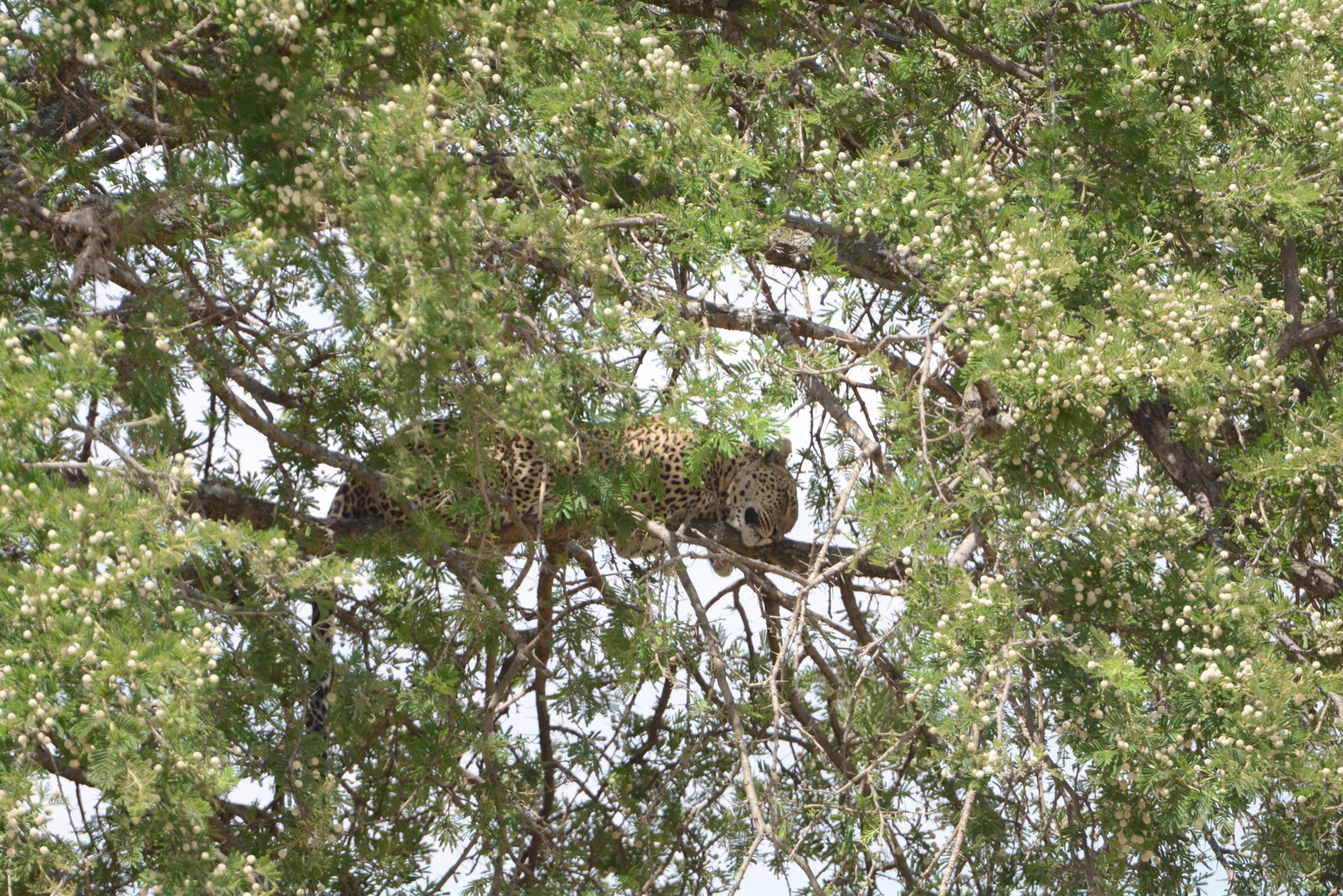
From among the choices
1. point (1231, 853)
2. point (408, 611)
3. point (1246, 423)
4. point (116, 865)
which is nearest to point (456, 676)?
point (408, 611)

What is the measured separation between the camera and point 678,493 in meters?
5.96

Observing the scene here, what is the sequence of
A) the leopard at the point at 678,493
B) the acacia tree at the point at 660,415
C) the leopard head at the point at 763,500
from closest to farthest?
the acacia tree at the point at 660,415
the leopard at the point at 678,493
the leopard head at the point at 763,500

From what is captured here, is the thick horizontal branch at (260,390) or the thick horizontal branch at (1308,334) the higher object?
the thick horizontal branch at (1308,334)

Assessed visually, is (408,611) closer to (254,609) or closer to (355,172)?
(254,609)

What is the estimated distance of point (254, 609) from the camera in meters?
3.91

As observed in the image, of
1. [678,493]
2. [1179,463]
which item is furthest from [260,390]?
[1179,463]

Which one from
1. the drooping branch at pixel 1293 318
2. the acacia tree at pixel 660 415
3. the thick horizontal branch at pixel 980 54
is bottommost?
the acacia tree at pixel 660 415

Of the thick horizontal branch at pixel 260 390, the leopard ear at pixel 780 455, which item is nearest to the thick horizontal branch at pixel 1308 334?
the leopard ear at pixel 780 455

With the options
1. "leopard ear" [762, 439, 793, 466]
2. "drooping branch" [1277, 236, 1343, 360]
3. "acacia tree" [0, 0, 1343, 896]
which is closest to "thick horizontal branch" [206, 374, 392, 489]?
"acacia tree" [0, 0, 1343, 896]

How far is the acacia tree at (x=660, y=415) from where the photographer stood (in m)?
3.19

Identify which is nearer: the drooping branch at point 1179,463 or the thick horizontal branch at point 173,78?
the thick horizontal branch at point 173,78

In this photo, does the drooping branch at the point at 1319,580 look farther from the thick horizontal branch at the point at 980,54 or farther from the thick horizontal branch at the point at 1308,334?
the thick horizontal branch at the point at 980,54

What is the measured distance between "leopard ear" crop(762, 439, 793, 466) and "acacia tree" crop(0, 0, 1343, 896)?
0.90 meters

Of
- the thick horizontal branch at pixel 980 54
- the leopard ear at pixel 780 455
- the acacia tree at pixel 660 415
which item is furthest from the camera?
the leopard ear at pixel 780 455
